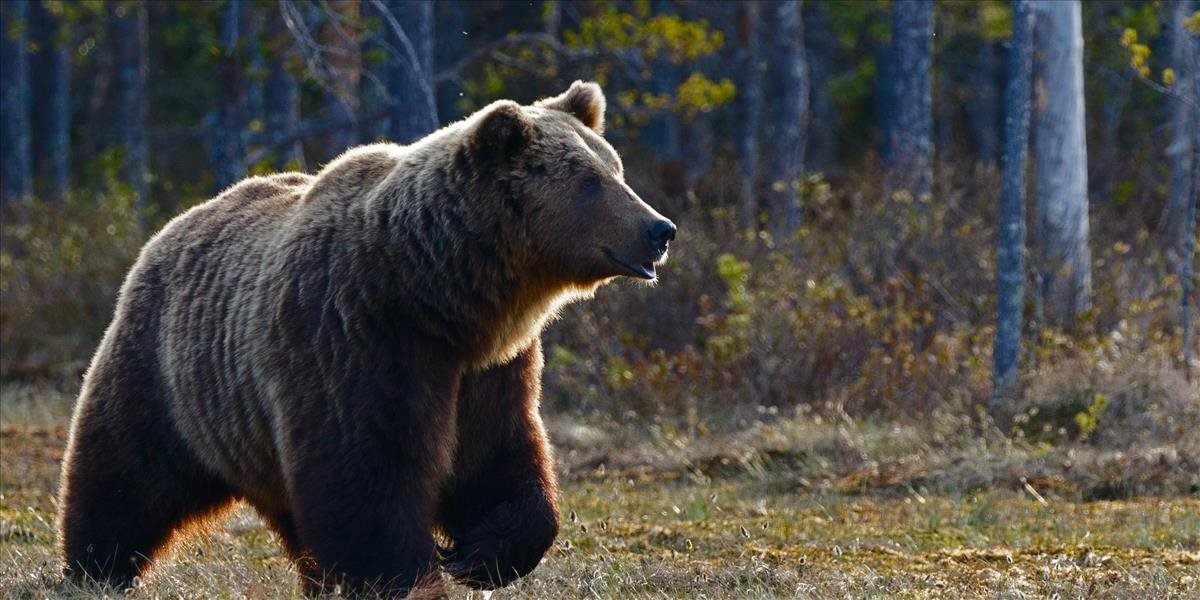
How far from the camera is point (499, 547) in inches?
206

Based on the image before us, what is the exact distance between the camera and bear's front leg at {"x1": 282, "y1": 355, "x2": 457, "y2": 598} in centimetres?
497

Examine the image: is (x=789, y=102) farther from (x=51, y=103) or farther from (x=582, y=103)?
(x=51, y=103)

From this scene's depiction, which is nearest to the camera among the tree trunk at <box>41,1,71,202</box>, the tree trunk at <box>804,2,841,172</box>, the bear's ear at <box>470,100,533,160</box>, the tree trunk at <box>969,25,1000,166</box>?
the bear's ear at <box>470,100,533,160</box>

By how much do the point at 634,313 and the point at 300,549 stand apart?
650 cm

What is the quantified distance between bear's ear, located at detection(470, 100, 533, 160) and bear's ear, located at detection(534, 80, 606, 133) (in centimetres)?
46

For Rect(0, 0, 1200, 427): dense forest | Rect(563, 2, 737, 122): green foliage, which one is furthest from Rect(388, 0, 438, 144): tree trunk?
Rect(563, 2, 737, 122): green foliage

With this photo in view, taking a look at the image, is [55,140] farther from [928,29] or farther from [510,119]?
[510,119]

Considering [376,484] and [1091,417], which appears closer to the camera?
[376,484]

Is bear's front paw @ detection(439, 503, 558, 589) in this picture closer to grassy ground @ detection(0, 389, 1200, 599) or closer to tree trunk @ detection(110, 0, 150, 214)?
grassy ground @ detection(0, 389, 1200, 599)

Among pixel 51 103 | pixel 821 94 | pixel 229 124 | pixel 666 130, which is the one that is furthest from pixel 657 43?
pixel 51 103

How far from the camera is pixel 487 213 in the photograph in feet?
17.4

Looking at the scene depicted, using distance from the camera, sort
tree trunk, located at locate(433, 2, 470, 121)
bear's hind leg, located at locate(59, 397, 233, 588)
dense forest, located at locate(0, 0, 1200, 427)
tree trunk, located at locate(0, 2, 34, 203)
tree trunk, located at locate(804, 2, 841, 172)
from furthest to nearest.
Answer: tree trunk, located at locate(804, 2, 841, 172)
tree trunk, located at locate(0, 2, 34, 203)
tree trunk, located at locate(433, 2, 470, 121)
dense forest, located at locate(0, 0, 1200, 427)
bear's hind leg, located at locate(59, 397, 233, 588)

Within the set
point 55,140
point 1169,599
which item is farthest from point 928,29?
point 55,140

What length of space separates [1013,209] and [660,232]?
4920mm
